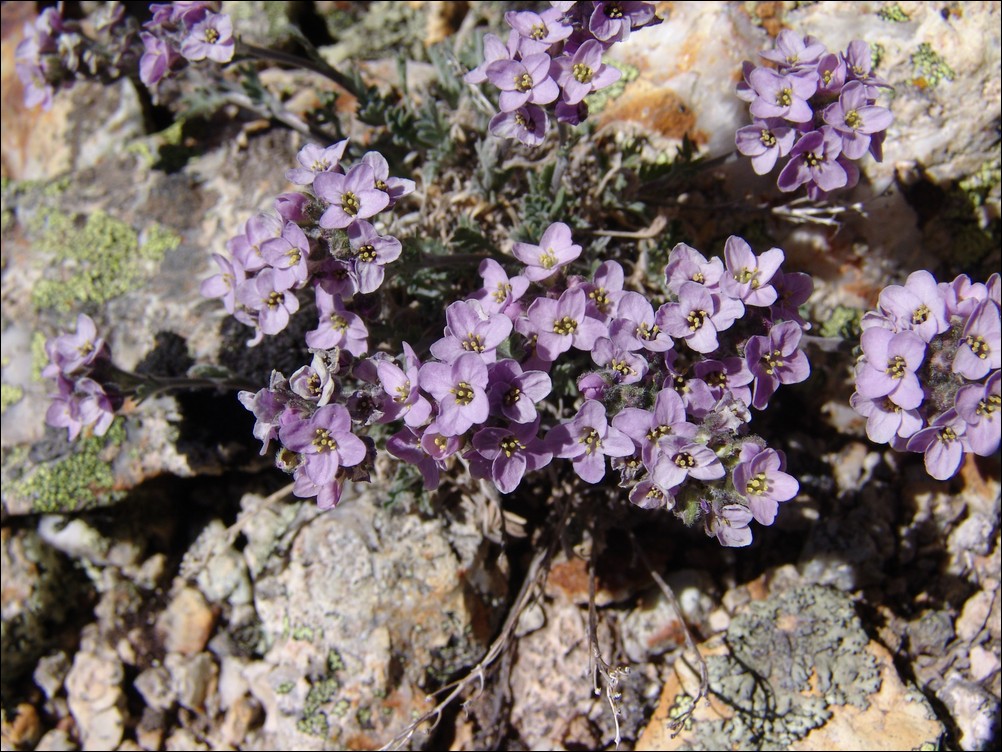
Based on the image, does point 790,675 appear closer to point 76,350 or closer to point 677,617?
point 677,617

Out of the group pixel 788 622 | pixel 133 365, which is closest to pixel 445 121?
pixel 133 365

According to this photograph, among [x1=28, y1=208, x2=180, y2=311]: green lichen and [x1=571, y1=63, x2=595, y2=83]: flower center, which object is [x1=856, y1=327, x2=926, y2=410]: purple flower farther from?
[x1=28, y1=208, x2=180, y2=311]: green lichen

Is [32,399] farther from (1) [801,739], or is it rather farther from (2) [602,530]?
(1) [801,739]

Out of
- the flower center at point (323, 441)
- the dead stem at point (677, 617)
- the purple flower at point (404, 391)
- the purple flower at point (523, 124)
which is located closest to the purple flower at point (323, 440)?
the flower center at point (323, 441)

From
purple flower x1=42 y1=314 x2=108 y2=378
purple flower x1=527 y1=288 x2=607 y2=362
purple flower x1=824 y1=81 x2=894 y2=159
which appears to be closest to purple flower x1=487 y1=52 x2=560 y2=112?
purple flower x1=527 y1=288 x2=607 y2=362

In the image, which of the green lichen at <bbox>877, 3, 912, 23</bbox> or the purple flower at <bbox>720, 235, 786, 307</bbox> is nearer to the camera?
the purple flower at <bbox>720, 235, 786, 307</bbox>

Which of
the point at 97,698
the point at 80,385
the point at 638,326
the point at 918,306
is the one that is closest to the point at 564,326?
the point at 638,326
